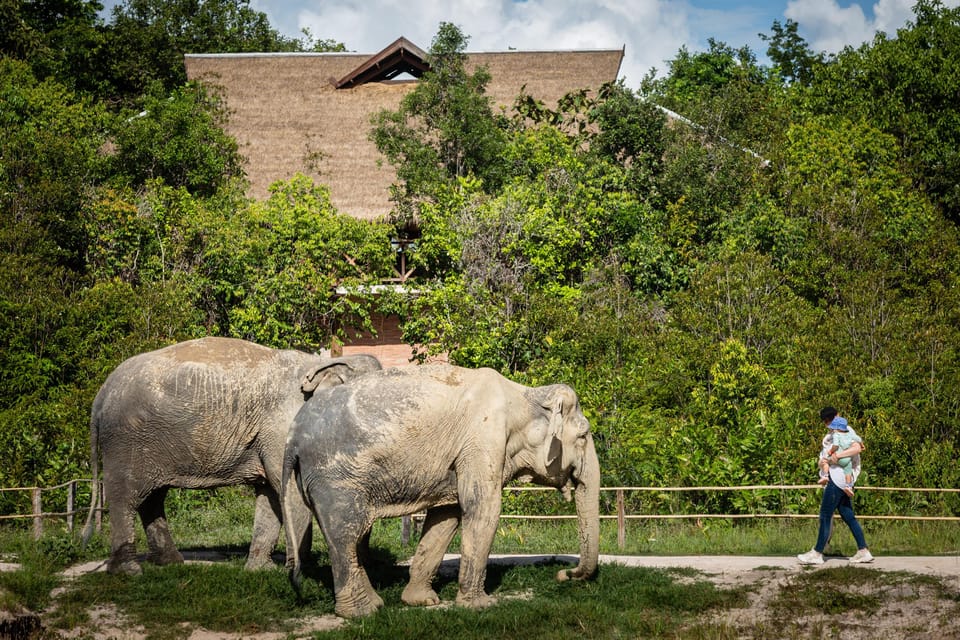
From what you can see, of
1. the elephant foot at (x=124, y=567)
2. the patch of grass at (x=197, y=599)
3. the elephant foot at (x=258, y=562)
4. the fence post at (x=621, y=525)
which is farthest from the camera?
the fence post at (x=621, y=525)

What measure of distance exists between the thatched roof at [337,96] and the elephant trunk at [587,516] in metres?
16.7

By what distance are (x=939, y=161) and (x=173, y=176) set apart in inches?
733

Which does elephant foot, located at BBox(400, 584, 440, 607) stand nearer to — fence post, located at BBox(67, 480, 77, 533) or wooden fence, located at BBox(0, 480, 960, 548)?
wooden fence, located at BBox(0, 480, 960, 548)

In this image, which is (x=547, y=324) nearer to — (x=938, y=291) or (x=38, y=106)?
(x=938, y=291)

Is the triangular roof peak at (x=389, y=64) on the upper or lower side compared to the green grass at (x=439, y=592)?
upper

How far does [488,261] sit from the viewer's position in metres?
23.5

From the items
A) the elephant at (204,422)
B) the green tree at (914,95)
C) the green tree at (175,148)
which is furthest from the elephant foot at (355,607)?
the green tree at (914,95)

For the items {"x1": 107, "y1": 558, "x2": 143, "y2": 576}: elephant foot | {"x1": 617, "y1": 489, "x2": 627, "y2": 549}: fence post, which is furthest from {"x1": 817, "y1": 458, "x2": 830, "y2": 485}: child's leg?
{"x1": 107, "y1": 558, "x2": 143, "y2": 576}: elephant foot

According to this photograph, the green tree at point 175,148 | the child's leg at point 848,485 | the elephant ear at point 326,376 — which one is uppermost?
the green tree at point 175,148

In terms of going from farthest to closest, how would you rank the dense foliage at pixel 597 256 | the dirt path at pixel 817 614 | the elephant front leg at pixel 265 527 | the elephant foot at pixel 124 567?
the dense foliage at pixel 597 256 → the elephant front leg at pixel 265 527 → the elephant foot at pixel 124 567 → the dirt path at pixel 817 614

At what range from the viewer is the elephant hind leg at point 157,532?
12984 mm

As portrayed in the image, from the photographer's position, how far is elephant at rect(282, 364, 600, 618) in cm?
1059

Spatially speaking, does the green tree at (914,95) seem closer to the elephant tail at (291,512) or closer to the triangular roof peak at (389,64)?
the triangular roof peak at (389,64)

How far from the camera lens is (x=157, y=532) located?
13.0 m
